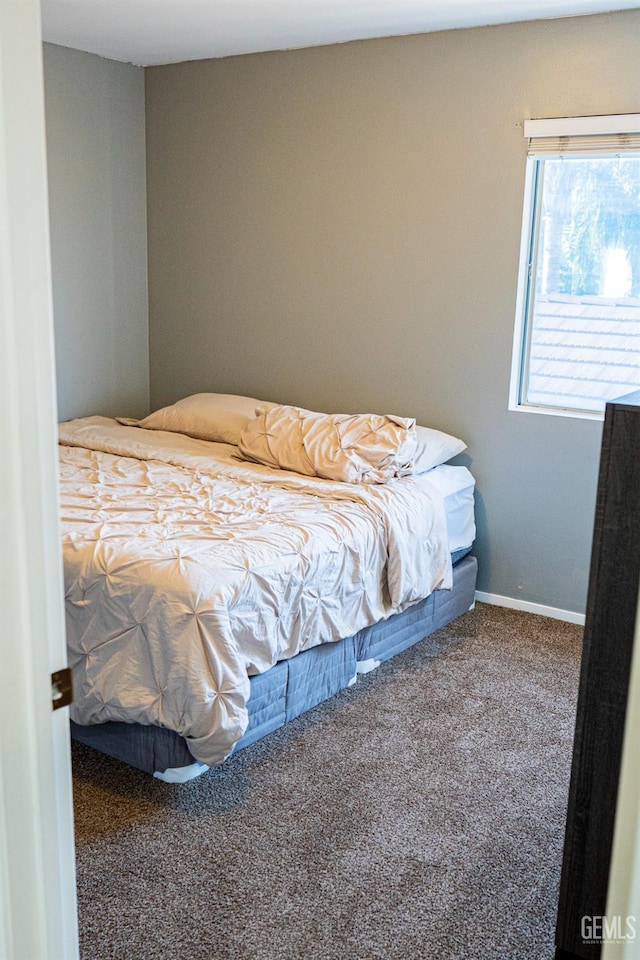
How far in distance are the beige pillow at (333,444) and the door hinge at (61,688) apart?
2437 millimetres

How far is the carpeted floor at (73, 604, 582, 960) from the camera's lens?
2105 millimetres

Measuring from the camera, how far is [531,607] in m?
4.06

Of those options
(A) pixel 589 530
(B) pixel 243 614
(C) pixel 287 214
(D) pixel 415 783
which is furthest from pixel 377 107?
(D) pixel 415 783

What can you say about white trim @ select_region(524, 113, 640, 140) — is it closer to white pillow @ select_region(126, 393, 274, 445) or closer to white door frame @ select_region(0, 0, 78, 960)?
white pillow @ select_region(126, 393, 274, 445)

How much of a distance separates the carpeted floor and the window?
1.28 meters

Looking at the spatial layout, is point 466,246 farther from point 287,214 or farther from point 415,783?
point 415,783

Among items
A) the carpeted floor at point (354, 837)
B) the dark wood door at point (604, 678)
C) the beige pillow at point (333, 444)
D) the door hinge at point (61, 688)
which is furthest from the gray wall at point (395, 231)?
the door hinge at point (61, 688)

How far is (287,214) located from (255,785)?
2.75 metres

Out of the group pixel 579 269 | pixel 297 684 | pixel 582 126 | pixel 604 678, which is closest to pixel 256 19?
pixel 582 126

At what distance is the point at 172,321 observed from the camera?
491 cm

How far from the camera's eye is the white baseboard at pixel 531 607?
396cm

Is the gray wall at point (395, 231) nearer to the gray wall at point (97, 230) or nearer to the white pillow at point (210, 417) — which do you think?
the gray wall at point (97, 230)

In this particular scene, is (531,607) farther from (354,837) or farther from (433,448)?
(354,837)

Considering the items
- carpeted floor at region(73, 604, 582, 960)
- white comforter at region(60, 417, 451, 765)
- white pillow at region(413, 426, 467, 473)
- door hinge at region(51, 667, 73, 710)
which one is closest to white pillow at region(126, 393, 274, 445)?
white comforter at region(60, 417, 451, 765)
